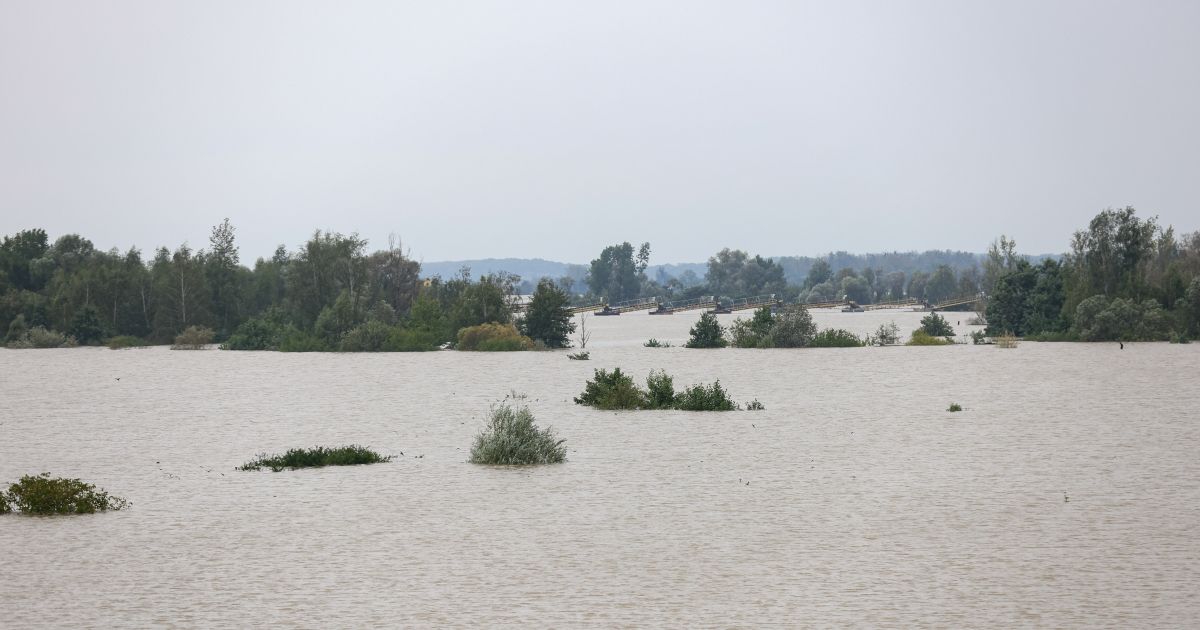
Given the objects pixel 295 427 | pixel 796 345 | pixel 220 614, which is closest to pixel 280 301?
pixel 796 345

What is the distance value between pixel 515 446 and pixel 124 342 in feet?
155

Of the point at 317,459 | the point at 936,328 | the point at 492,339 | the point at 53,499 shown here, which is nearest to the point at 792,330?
the point at 936,328

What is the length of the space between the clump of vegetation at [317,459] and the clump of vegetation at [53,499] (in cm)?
385

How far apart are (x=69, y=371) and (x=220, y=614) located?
121 feet

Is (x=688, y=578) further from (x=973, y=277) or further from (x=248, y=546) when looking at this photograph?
(x=973, y=277)

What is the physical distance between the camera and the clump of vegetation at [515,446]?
1822cm

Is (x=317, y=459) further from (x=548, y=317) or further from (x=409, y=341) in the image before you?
(x=409, y=341)

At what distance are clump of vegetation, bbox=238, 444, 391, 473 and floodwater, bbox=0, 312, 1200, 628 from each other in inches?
21.5

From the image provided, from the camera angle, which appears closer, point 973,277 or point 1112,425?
point 1112,425

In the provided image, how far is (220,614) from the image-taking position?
9195 mm

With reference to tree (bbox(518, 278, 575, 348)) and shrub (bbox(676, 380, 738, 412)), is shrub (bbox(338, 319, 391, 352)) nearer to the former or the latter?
tree (bbox(518, 278, 575, 348))

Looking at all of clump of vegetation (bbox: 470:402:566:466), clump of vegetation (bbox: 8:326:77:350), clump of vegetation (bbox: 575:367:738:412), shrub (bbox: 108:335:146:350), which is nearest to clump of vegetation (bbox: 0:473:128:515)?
clump of vegetation (bbox: 470:402:566:466)

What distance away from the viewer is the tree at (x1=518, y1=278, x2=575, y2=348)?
2154 inches

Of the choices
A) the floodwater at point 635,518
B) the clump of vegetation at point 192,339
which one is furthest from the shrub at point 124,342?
the floodwater at point 635,518
